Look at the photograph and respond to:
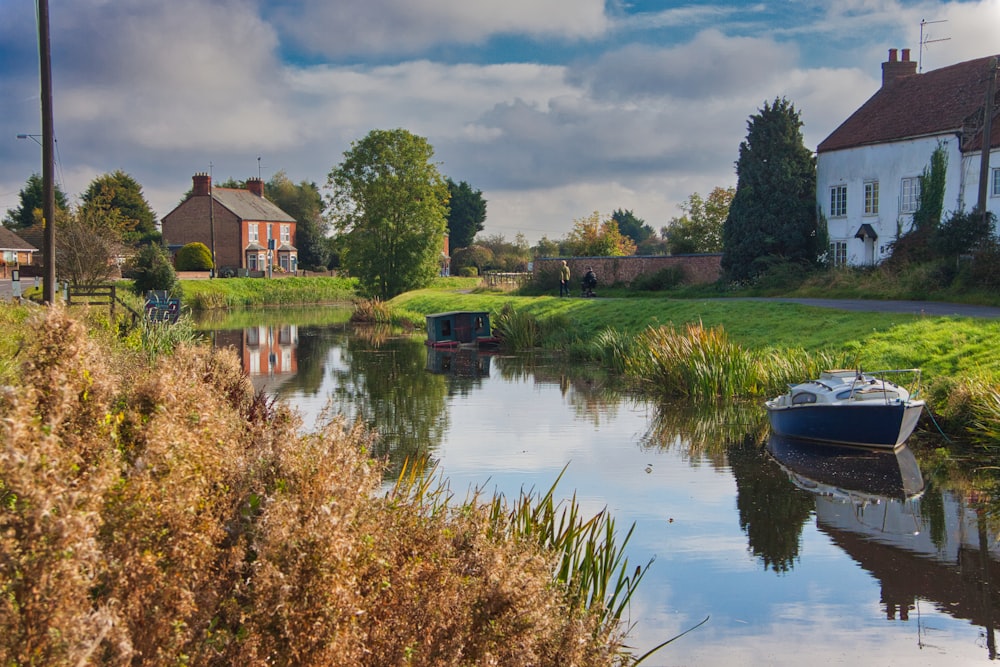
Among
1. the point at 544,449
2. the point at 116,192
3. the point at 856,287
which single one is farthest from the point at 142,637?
the point at 116,192

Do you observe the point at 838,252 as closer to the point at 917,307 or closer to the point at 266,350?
the point at 917,307

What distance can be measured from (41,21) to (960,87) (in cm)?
3726

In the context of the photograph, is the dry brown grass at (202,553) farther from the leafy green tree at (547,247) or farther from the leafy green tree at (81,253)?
the leafy green tree at (547,247)

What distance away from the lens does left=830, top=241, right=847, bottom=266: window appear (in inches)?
1799

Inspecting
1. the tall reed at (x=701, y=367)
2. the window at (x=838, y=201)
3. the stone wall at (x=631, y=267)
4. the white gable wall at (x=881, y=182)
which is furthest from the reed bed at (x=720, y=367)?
the stone wall at (x=631, y=267)

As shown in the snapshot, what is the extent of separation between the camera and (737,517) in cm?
1221

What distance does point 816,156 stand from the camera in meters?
49.5

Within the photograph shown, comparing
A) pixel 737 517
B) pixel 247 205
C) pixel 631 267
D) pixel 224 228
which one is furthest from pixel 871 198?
pixel 247 205

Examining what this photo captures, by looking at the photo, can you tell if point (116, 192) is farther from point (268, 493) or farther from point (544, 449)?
point (268, 493)

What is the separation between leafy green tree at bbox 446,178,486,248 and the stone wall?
5936cm

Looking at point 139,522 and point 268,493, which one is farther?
point 268,493

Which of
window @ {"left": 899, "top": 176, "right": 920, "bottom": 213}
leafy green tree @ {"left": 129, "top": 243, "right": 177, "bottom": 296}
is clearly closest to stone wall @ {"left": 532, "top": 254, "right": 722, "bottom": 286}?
window @ {"left": 899, "top": 176, "right": 920, "bottom": 213}

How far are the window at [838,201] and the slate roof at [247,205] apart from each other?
58.8 meters

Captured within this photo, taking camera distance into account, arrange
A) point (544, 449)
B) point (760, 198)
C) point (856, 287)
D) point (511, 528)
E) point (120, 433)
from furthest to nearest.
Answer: point (760, 198) < point (856, 287) < point (544, 449) < point (511, 528) < point (120, 433)
